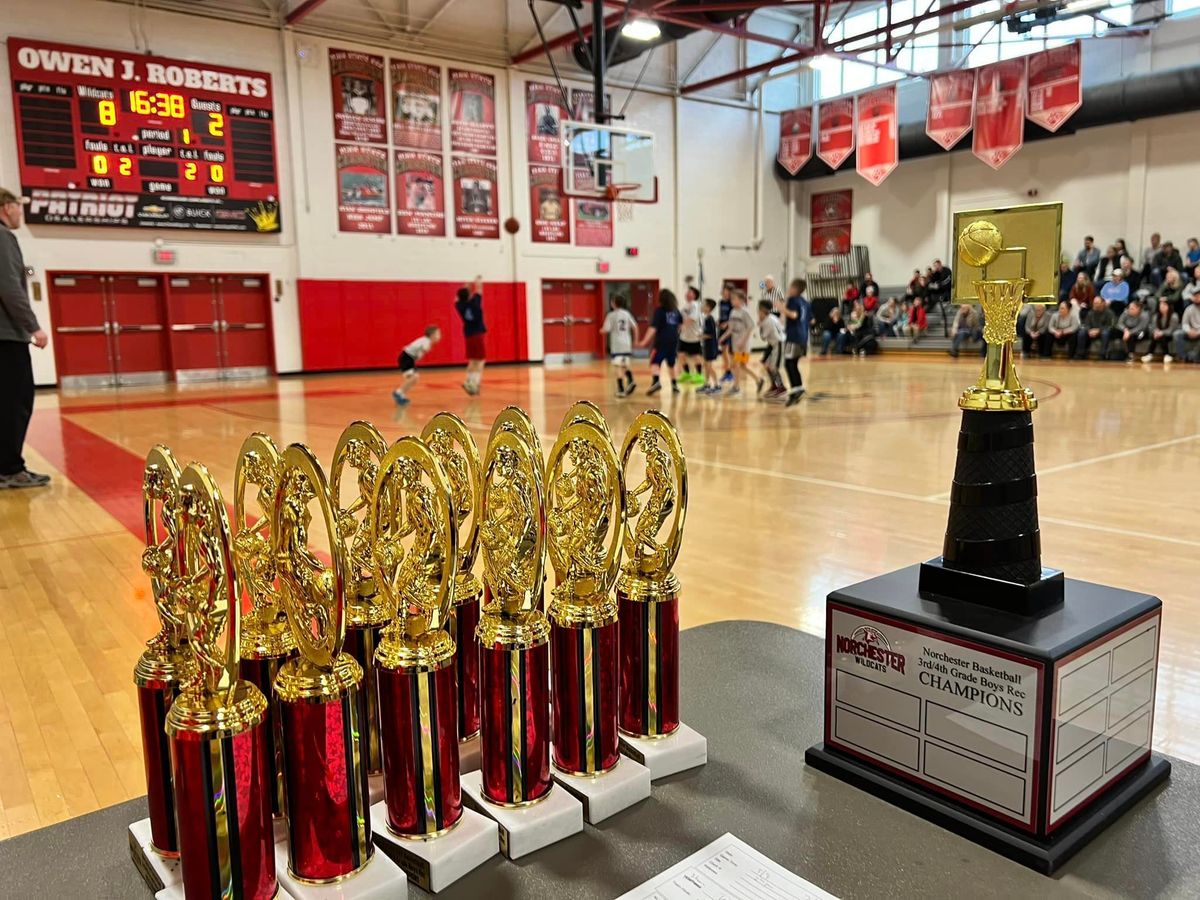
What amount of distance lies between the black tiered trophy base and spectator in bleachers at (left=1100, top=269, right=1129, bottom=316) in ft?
55.8

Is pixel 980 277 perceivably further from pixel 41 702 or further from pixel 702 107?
pixel 702 107

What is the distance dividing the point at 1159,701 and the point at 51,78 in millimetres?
15779

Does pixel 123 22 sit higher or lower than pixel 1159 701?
higher

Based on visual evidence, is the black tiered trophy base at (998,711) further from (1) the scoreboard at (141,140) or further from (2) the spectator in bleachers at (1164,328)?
(2) the spectator in bleachers at (1164,328)

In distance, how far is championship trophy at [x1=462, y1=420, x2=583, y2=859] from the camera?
1380mm

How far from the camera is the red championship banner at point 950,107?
1727 centimetres

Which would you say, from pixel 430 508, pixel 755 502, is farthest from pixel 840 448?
pixel 430 508

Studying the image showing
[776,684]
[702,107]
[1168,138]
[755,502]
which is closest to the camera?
[776,684]

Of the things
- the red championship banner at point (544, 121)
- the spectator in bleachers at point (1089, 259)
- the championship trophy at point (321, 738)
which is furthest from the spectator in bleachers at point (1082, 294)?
the championship trophy at point (321, 738)

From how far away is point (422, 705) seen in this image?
4.33 ft

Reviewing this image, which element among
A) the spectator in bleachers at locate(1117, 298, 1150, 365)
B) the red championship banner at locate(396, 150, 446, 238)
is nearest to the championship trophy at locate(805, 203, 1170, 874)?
the spectator in bleachers at locate(1117, 298, 1150, 365)

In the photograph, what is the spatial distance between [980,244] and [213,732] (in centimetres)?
Answer: 147

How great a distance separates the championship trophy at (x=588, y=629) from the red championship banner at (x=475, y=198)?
16739 mm

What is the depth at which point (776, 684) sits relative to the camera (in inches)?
80.2
